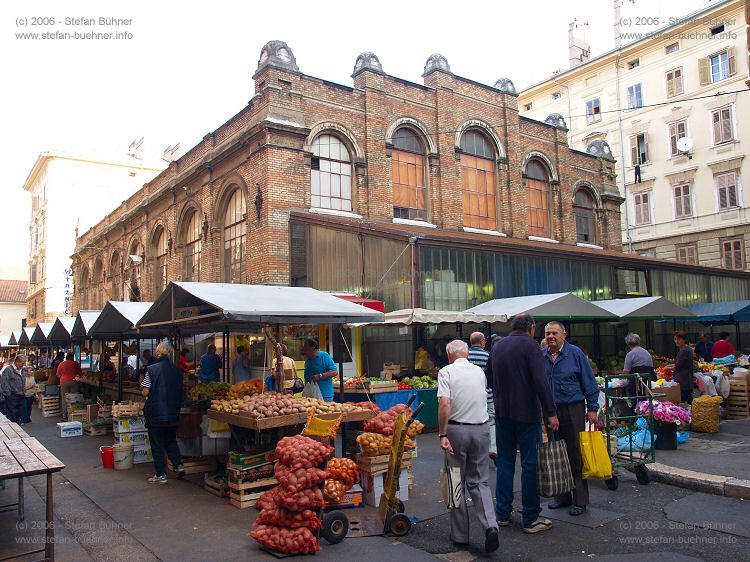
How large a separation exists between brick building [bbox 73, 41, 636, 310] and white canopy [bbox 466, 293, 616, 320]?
2.80m

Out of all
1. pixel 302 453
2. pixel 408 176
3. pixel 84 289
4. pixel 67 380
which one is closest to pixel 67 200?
pixel 84 289

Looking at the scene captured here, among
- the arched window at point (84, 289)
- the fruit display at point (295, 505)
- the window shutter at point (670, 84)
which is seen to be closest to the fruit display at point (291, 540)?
the fruit display at point (295, 505)

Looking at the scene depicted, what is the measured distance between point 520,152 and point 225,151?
1133 centimetres

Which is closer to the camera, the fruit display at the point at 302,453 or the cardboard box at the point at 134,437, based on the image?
the fruit display at the point at 302,453

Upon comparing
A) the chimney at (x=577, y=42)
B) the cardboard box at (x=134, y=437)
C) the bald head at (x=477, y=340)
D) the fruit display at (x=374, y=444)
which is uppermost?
the chimney at (x=577, y=42)

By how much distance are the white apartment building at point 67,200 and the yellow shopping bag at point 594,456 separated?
4593 centimetres

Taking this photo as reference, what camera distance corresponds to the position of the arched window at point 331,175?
17.8 m

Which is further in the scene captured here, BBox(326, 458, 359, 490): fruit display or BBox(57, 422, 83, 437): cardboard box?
BBox(57, 422, 83, 437): cardboard box

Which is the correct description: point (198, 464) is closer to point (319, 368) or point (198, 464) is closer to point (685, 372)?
point (319, 368)

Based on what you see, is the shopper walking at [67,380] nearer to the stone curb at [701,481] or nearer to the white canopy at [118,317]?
the white canopy at [118,317]

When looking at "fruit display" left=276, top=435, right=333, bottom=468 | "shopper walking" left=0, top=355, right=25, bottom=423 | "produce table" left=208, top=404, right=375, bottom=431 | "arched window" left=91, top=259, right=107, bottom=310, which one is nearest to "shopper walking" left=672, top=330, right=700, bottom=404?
"produce table" left=208, top=404, right=375, bottom=431

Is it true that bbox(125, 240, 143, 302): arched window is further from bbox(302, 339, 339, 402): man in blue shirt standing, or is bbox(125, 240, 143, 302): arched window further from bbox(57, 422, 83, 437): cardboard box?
bbox(302, 339, 339, 402): man in blue shirt standing

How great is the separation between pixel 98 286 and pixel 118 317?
25806 mm

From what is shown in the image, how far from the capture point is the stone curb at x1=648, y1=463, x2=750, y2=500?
6.49m
